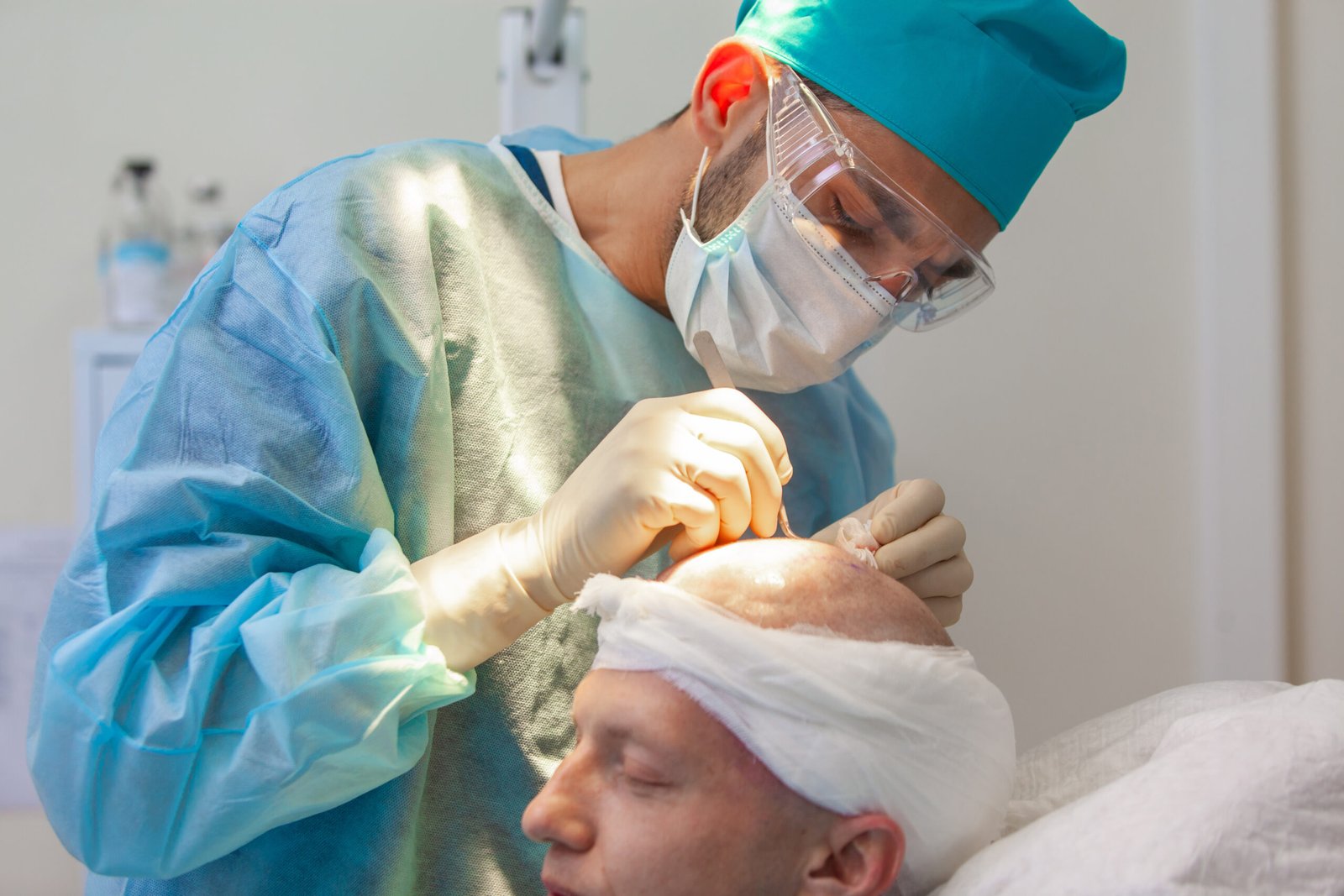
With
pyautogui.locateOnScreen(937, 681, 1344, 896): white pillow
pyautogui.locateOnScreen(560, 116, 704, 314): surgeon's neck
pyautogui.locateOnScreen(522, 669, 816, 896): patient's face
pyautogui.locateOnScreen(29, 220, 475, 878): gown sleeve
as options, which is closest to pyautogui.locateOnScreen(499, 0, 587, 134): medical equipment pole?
pyautogui.locateOnScreen(560, 116, 704, 314): surgeon's neck

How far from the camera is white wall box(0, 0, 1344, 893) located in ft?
5.70

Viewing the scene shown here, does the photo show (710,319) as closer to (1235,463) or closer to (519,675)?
(519,675)

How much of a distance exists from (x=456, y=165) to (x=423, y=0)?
3.77 feet

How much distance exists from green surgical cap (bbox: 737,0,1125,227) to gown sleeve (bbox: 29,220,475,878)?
23.1 inches

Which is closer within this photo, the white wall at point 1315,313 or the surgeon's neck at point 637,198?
the surgeon's neck at point 637,198

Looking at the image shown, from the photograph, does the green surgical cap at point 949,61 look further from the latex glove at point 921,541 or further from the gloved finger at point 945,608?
the gloved finger at point 945,608

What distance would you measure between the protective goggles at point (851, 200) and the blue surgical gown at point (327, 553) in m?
0.33

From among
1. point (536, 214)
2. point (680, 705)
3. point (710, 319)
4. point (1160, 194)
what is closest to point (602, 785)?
point (680, 705)

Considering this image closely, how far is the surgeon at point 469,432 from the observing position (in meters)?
0.94

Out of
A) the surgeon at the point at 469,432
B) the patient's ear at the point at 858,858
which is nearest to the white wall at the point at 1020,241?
the surgeon at the point at 469,432

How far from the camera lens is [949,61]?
46.3 inches

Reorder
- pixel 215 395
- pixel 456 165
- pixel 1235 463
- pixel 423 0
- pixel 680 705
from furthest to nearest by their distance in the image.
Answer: pixel 423 0
pixel 1235 463
pixel 456 165
pixel 215 395
pixel 680 705

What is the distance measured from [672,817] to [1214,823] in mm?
414

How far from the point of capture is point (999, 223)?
1272 millimetres
